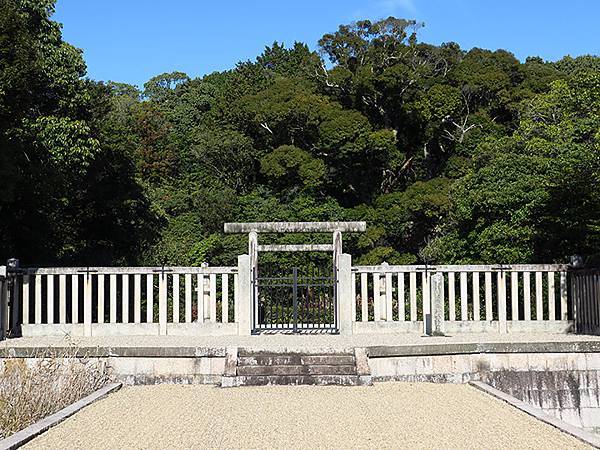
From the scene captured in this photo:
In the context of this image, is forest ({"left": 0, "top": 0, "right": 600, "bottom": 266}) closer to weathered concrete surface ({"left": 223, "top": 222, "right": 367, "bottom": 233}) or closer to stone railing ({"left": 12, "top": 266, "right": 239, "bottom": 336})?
stone railing ({"left": 12, "top": 266, "right": 239, "bottom": 336})

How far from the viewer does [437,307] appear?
14078 millimetres

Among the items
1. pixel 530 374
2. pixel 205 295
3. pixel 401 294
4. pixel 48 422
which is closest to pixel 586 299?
pixel 401 294

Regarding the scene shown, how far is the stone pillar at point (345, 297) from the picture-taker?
47.1 ft

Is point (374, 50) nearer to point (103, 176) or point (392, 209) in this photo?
point (392, 209)

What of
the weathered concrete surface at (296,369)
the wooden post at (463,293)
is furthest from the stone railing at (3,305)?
the wooden post at (463,293)

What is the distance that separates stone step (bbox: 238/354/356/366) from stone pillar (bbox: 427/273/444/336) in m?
3.58

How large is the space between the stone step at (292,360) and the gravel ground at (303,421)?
0.67m

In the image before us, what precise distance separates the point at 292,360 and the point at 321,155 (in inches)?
1069

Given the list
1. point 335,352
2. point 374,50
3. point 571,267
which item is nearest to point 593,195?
point 571,267

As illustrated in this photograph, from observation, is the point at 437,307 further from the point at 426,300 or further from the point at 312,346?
the point at 312,346

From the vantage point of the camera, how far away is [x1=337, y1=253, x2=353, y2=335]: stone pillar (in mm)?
14367

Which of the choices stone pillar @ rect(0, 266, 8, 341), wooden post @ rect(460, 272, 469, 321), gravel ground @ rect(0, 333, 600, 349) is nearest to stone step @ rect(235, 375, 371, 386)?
gravel ground @ rect(0, 333, 600, 349)

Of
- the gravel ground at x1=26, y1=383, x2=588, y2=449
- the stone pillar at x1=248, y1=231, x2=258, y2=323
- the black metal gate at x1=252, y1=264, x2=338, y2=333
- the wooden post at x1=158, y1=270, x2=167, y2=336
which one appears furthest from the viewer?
the black metal gate at x1=252, y1=264, x2=338, y2=333

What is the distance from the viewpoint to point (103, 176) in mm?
25875
